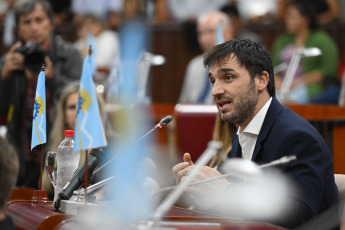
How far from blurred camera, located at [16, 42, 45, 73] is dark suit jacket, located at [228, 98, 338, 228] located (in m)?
2.14

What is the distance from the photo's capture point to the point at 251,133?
2791 mm

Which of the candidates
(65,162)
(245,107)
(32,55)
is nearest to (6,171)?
(65,162)

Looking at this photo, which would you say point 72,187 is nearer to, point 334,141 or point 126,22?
point 334,141

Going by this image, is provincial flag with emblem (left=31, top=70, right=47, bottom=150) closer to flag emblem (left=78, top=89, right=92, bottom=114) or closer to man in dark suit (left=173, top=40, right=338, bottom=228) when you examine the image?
flag emblem (left=78, top=89, right=92, bottom=114)

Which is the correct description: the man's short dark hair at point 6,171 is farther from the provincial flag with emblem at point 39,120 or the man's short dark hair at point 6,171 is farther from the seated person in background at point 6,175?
the provincial flag with emblem at point 39,120

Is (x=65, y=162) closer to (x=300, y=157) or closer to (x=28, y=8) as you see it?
(x=300, y=157)

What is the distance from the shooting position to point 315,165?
2.50 meters

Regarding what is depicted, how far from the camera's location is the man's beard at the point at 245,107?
2758 mm

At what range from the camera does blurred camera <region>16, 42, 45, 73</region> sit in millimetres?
4484

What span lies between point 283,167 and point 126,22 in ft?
19.1

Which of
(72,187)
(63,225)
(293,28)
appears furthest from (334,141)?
(63,225)

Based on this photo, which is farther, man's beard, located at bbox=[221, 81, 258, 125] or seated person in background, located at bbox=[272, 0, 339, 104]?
seated person in background, located at bbox=[272, 0, 339, 104]

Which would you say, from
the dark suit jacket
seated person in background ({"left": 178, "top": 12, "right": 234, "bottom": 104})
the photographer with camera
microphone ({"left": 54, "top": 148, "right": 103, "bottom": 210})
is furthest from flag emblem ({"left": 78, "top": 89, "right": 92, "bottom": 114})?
seated person in background ({"left": 178, "top": 12, "right": 234, "bottom": 104})

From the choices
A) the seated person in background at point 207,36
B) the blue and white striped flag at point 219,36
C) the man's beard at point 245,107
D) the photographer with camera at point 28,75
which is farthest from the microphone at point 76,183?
the seated person in background at point 207,36
